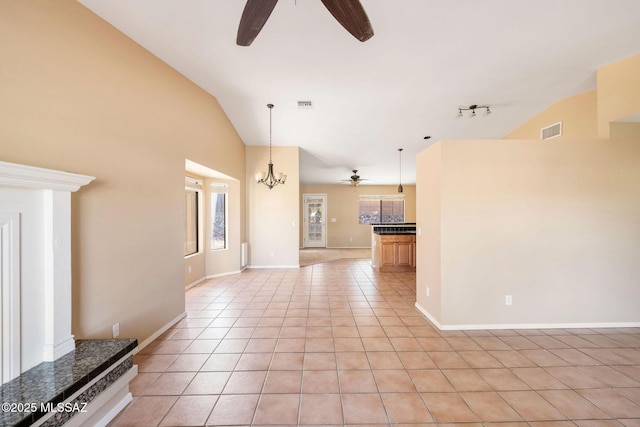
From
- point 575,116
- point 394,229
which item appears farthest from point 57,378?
point 575,116

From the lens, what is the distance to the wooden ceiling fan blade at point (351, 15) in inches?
58.8

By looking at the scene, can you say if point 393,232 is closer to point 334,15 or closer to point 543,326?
point 543,326

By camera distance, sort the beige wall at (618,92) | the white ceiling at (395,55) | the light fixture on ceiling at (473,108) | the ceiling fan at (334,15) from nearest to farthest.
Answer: the ceiling fan at (334,15) < the white ceiling at (395,55) < the beige wall at (618,92) < the light fixture on ceiling at (473,108)

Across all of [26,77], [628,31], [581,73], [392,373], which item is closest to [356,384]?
[392,373]

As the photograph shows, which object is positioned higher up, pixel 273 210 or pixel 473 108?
pixel 473 108

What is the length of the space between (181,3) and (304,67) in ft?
4.79

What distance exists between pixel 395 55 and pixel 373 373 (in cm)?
343

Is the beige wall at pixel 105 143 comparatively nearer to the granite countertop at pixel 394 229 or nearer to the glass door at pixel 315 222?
the granite countertop at pixel 394 229

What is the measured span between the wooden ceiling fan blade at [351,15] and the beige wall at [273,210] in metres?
4.54

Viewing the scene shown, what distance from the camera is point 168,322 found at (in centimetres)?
301

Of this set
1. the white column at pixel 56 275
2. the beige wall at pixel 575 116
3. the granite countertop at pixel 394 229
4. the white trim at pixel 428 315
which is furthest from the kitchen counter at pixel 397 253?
the white column at pixel 56 275

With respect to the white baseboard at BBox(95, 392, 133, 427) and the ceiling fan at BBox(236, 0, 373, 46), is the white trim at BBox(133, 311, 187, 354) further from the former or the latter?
the ceiling fan at BBox(236, 0, 373, 46)

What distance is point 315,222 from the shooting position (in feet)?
33.9

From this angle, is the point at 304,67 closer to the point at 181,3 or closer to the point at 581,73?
the point at 181,3
